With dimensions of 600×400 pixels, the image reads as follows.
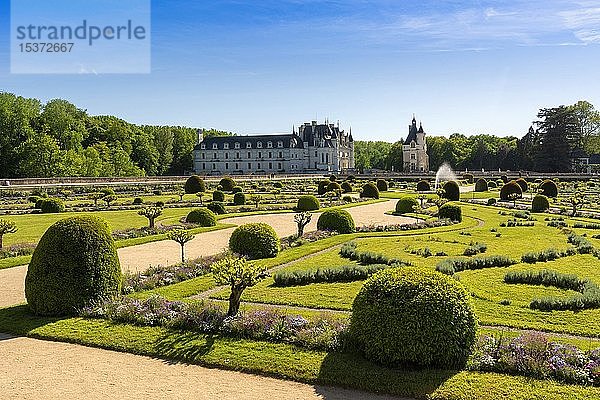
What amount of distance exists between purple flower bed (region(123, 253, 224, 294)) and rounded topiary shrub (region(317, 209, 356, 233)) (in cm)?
836

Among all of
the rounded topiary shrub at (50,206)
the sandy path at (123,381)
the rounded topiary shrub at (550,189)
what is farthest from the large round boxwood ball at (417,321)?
the rounded topiary shrub at (550,189)

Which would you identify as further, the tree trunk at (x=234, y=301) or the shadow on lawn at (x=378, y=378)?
the tree trunk at (x=234, y=301)

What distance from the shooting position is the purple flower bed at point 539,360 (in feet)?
25.8

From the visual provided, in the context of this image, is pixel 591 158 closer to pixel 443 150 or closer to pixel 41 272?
pixel 443 150

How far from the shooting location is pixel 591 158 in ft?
336

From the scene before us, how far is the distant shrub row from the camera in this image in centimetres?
1465

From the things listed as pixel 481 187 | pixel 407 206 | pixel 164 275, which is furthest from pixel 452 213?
pixel 481 187

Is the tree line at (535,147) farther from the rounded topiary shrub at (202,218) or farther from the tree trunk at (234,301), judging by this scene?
the tree trunk at (234,301)

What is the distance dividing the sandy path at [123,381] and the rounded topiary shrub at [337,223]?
51.4 feet

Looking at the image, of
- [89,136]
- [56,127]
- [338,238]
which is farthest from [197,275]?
[89,136]

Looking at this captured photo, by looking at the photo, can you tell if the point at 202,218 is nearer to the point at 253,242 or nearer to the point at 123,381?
the point at 253,242

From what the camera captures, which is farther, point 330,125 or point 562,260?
point 330,125

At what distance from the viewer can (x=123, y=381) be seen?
832 cm

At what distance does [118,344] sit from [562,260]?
14.2 metres
